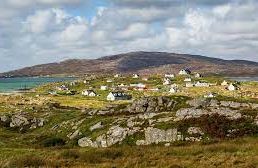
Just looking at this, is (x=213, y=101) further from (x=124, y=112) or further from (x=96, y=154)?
(x=96, y=154)

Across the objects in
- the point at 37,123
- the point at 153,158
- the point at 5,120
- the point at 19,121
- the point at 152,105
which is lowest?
the point at 5,120

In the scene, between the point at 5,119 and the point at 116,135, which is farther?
the point at 5,119

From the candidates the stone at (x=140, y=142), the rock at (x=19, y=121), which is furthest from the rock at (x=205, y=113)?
the rock at (x=19, y=121)

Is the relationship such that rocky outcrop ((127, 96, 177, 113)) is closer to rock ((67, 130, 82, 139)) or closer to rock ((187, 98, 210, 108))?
rock ((187, 98, 210, 108))

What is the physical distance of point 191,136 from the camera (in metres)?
56.4

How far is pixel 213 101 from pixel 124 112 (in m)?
16.7

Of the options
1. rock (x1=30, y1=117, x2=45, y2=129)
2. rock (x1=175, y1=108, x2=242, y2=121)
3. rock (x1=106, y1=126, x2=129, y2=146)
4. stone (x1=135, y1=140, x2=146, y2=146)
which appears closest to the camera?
stone (x1=135, y1=140, x2=146, y2=146)

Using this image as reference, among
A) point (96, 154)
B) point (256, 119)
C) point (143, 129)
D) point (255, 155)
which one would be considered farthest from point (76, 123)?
point (255, 155)

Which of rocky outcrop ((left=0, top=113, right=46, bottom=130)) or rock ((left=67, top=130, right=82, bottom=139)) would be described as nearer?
rock ((left=67, top=130, right=82, bottom=139))

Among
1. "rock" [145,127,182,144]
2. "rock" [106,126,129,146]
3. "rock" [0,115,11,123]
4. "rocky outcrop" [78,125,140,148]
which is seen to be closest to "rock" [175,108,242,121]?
"rock" [145,127,182,144]

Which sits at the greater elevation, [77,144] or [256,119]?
[256,119]

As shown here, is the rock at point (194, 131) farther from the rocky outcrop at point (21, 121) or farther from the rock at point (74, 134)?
the rocky outcrop at point (21, 121)

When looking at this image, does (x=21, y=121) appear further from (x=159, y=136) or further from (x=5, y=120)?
(x=159, y=136)

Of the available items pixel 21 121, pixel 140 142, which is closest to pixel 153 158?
pixel 140 142
